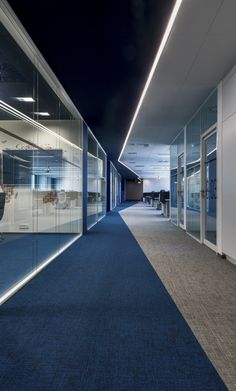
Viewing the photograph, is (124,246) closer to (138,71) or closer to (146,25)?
(138,71)

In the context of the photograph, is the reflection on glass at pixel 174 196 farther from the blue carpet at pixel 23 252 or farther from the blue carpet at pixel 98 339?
the blue carpet at pixel 98 339

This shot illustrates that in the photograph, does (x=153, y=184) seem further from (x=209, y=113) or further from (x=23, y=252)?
(x=23, y=252)

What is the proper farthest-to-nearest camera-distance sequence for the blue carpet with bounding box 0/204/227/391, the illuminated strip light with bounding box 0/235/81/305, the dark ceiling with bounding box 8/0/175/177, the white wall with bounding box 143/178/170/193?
1. the white wall with bounding box 143/178/170/193
2. the illuminated strip light with bounding box 0/235/81/305
3. the dark ceiling with bounding box 8/0/175/177
4. the blue carpet with bounding box 0/204/227/391

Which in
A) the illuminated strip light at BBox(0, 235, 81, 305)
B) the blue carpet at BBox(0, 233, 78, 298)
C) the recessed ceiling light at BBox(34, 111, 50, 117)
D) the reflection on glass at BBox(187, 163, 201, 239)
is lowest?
the illuminated strip light at BBox(0, 235, 81, 305)

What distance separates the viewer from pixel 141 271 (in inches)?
165

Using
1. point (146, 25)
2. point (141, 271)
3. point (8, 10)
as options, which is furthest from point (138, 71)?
point (141, 271)

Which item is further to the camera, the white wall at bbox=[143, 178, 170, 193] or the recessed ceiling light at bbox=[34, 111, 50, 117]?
the white wall at bbox=[143, 178, 170, 193]

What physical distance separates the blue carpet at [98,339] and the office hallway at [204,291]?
3.9 inches

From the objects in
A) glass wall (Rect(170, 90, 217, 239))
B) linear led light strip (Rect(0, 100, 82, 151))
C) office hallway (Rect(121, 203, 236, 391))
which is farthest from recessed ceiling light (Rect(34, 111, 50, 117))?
glass wall (Rect(170, 90, 217, 239))

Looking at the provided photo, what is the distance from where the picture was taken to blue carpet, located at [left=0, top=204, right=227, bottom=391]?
1783mm

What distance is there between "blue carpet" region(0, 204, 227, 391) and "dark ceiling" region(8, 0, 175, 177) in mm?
2845

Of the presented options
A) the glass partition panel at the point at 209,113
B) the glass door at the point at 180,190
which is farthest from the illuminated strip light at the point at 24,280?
Result: the glass door at the point at 180,190

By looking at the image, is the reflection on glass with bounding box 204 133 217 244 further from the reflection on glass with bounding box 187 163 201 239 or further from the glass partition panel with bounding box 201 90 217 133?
the reflection on glass with bounding box 187 163 201 239

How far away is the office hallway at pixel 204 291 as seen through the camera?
214 cm
